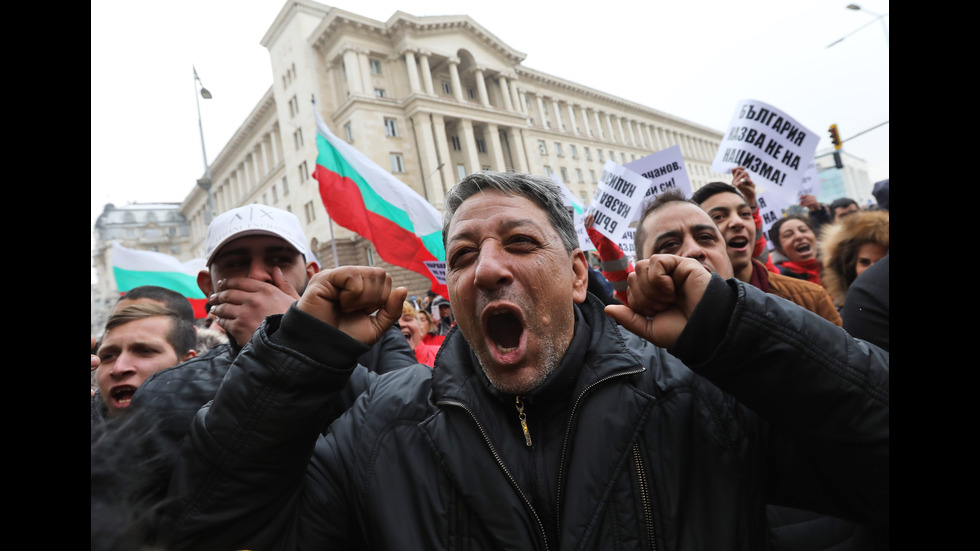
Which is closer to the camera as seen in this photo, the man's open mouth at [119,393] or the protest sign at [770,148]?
the man's open mouth at [119,393]

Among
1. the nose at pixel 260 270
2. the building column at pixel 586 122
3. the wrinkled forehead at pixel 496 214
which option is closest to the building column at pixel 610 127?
the building column at pixel 586 122

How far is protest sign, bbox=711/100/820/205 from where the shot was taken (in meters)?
5.10

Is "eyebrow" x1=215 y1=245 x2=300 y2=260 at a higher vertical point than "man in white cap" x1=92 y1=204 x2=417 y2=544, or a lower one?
higher

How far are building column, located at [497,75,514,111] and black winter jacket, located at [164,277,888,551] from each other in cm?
4340

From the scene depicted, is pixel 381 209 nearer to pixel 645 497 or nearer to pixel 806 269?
pixel 806 269

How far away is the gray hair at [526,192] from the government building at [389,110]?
27.5m

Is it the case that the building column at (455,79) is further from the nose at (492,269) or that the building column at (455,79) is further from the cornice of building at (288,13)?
the nose at (492,269)

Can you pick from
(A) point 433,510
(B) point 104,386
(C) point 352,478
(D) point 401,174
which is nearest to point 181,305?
(B) point 104,386

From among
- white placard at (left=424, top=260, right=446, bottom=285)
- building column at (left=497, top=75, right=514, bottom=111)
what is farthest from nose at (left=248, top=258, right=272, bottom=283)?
building column at (left=497, top=75, right=514, bottom=111)

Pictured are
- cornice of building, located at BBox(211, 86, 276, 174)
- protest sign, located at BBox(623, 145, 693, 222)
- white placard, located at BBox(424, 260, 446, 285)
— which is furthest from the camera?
cornice of building, located at BBox(211, 86, 276, 174)

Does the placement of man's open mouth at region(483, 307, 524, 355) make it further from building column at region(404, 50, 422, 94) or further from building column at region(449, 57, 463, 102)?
building column at region(449, 57, 463, 102)

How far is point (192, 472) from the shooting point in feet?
4.12

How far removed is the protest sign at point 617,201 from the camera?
17.1ft
